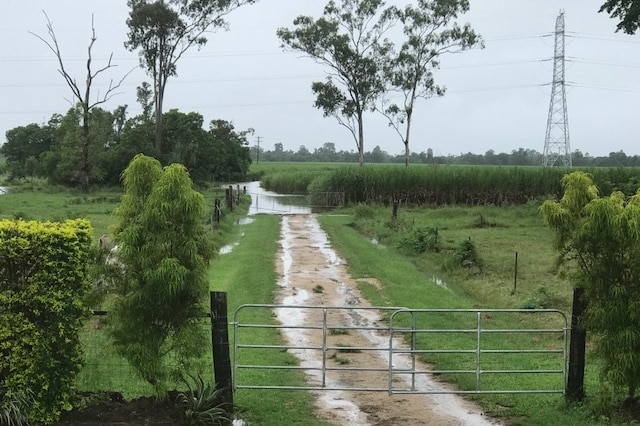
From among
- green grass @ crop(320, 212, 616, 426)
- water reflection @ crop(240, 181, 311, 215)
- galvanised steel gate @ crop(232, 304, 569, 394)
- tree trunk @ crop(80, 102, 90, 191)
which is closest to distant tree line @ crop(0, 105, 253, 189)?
tree trunk @ crop(80, 102, 90, 191)

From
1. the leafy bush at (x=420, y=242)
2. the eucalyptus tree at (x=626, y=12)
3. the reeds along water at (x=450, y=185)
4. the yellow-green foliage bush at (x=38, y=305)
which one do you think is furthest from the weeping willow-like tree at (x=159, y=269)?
the reeds along water at (x=450, y=185)

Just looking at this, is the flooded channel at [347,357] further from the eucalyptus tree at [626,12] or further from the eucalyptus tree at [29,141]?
the eucalyptus tree at [29,141]

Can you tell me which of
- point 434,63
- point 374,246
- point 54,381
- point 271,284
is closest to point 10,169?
point 434,63

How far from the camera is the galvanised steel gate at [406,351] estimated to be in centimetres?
Answer: 809

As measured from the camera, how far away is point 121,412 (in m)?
7.00

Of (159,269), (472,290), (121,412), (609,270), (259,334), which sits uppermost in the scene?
(159,269)

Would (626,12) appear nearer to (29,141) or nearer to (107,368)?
(107,368)

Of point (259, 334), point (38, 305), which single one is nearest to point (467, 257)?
point (259, 334)

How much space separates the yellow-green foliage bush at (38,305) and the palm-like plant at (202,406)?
1291 mm

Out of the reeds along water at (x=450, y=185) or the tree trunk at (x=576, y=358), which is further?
the reeds along water at (x=450, y=185)

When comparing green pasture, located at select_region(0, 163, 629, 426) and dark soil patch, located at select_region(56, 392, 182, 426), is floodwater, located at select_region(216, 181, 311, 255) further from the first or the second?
dark soil patch, located at select_region(56, 392, 182, 426)

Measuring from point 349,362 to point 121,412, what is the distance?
3.96 metres

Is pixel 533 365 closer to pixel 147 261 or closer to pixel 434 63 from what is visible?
pixel 147 261

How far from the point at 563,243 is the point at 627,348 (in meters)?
1.32
